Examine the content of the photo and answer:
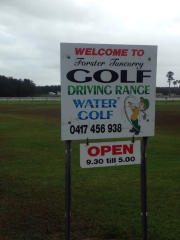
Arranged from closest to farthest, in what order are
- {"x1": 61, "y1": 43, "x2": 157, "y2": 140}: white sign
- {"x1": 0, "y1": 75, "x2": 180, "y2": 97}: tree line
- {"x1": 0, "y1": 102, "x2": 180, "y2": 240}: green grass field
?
{"x1": 61, "y1": 43, "x2": 157, "y2": 140}: white sign, {"x1": 0, "y1": 102, "x2": 180, "y2": 240}: green grass field, {"x1": 0, "y1": 75, "x2": 180, "y2": 97}: tree line

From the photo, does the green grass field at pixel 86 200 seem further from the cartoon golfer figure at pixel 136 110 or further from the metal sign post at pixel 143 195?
the cartoon golfer figure at pixel 136 110

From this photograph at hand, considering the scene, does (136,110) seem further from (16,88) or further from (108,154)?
(16,88)

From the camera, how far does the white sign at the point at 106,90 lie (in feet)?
11.3

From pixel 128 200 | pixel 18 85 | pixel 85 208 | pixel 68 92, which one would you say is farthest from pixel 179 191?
pixel 18 85

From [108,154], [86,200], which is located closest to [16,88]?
[86,200]

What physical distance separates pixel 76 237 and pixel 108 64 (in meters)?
2.48

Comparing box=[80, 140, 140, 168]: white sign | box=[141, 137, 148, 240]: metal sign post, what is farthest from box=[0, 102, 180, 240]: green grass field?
box=[80, 140, 140, 168]: white sign

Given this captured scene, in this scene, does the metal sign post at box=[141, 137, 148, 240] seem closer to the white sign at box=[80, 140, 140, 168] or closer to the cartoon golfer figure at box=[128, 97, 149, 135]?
the white sign at box=[80, 140, 140, 168]

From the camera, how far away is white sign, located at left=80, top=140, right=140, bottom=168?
11.8ft

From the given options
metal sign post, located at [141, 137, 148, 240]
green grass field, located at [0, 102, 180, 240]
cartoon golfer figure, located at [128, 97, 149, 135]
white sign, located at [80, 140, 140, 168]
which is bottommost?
green grass field, located at [0, 102, 180, 240]

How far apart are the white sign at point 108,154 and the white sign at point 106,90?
0.13 meters

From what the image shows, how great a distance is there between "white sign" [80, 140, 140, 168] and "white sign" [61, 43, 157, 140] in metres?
0.13

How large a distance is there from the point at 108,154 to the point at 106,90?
2.42ft

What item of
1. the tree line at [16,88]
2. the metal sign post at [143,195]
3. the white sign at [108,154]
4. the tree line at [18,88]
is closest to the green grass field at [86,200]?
the metal sign post at [143,195]
